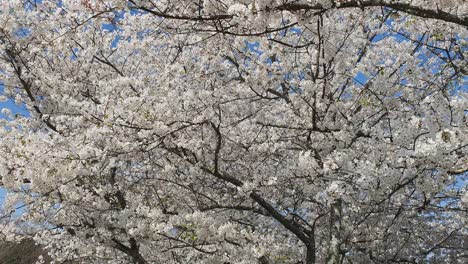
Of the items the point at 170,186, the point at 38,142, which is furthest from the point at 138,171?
the point at 38,142

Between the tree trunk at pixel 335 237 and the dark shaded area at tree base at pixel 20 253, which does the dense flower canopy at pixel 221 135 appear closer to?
the tree trunk at pixel 335 237

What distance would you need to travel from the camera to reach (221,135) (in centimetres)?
748

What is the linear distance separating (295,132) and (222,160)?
1.50 m

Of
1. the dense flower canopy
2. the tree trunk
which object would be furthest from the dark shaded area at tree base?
the tree trunk

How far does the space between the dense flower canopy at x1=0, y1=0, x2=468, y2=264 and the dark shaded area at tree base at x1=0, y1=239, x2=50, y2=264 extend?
8623mm

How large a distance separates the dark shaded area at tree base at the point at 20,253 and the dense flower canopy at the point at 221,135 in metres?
8.62

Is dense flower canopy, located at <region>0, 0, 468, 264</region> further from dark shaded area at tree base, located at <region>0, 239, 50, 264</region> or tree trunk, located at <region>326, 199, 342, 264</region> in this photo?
dark shaded area at tree base, located at <region>0, 239, 50, 264</region>

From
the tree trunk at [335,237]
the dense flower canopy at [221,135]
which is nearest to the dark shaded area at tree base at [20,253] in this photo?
the dense flower canopy at [221,135]

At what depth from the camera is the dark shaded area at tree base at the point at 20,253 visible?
16.6m

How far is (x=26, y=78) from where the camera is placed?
8961mm

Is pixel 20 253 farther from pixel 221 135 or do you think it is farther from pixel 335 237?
pixel 335 237

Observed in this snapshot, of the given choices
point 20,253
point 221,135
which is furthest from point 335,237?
point 20,253

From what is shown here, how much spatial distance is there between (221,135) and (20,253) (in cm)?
1351

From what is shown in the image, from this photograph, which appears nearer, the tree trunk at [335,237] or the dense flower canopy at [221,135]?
the dense flower canopy at [221,135]
